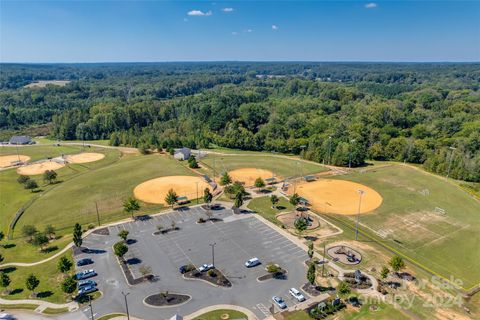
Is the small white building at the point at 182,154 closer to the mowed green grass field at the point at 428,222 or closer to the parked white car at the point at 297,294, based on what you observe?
the mowed green grass field at the point at 428,222

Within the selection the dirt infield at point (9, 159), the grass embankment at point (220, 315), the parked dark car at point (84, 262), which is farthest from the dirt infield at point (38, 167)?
the grass embankment at point (220, 315)

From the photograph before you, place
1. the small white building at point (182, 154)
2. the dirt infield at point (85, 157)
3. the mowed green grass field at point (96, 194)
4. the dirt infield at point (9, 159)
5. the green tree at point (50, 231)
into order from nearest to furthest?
the green tree at point (50, 231), the mowed green grass field at point (96, 194), the dirt infield at point (9, 159), the small white building at point (182, 154), the dirt infield at point (85, 157)

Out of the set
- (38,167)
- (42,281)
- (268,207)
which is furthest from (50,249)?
(38,167)

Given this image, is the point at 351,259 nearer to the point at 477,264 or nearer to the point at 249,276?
the point at 249,276

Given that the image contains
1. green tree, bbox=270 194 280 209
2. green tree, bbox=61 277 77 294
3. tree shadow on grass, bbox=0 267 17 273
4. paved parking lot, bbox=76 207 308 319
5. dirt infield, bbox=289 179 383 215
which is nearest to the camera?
green tree, bbox=61 277 77 294

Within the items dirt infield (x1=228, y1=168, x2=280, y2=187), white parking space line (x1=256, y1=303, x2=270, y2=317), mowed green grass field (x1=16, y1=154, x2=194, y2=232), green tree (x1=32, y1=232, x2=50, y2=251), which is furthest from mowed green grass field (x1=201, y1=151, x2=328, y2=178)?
white parking space line (x1=256, y1=303, x2=270, y2=317)

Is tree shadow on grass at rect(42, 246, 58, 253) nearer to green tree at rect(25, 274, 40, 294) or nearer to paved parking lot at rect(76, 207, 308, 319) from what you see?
paved parking lot at rect(76, 207, 308, 319)
